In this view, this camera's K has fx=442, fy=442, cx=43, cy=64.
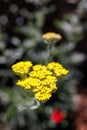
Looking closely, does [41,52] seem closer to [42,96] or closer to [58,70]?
[58,70]

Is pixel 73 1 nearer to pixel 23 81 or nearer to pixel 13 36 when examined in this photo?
pixel 13 36

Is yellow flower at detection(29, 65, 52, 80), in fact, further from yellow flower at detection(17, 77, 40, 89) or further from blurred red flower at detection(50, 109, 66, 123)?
blurred red flower at detection(50, 109, 66, 123)

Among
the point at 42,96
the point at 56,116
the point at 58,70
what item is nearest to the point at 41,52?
the point at 56,116

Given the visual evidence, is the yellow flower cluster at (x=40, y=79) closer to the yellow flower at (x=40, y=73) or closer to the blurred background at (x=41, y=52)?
the yellow flower at (x=40, y=73)

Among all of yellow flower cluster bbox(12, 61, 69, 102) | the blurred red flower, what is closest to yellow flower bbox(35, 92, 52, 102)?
yellow flower cluster bbox(12, 61, 69, 102)

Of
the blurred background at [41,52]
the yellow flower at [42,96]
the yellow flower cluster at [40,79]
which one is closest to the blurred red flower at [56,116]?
the blurred background at [41,52]

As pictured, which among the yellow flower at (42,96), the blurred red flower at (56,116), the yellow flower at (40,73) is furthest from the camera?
the blurred red flower at (56,116)
